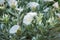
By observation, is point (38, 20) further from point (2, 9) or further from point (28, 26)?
point (2, 9)

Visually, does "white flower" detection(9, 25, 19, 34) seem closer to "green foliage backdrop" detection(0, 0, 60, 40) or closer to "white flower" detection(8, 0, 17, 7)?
"green foliage backdrop" detection(0, 0, 60, 40)

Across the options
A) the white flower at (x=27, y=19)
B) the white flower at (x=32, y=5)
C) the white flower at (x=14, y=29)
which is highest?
the white flower at (x=32, y=5)

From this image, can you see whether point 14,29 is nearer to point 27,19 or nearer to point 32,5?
point 27,19

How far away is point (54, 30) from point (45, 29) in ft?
0.23

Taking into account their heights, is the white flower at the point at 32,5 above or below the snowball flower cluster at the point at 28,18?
above

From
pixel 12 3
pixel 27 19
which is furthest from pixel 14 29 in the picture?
pixel 12 3

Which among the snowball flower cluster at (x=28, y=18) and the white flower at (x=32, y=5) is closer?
the snowball flower cluster at (x=28, y=18)

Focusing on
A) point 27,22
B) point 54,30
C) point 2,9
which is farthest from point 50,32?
point 2,9

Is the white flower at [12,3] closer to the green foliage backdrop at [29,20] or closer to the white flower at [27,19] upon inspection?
the green foliage backdrop at [29,20]

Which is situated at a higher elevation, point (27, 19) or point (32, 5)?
point (32, 5)

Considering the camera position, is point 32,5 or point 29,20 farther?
point 32,5

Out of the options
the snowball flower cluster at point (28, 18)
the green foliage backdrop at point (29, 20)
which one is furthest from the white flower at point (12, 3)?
the snowball flower cluster at point (28, 18)

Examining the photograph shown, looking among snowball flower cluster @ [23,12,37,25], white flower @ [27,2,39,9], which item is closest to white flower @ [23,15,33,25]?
snowball flower cluster @ [23,12,37,25]

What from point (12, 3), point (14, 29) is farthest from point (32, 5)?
point (14, 29)
